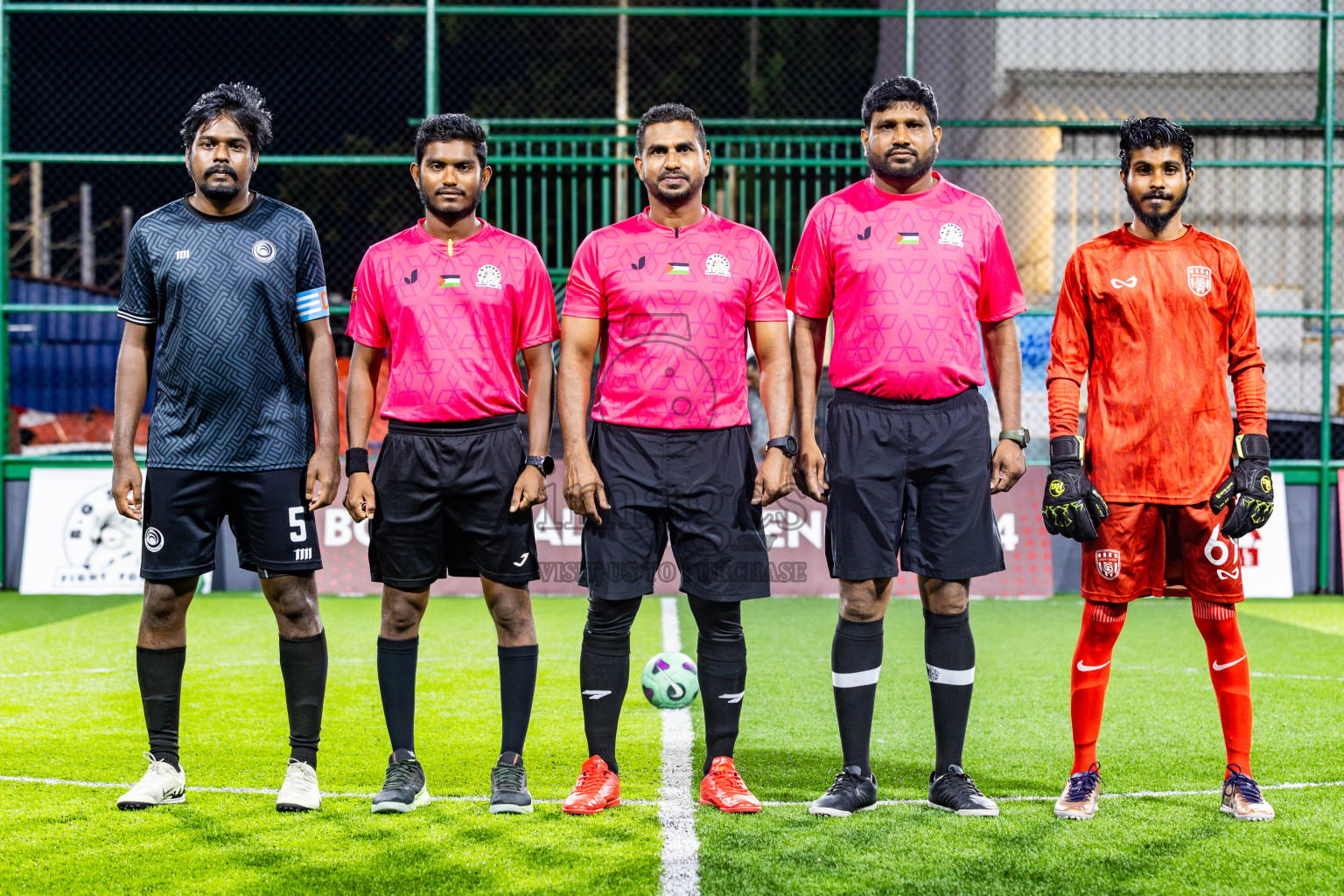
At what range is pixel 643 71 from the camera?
27875mm

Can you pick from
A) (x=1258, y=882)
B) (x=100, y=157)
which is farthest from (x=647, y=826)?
(x=100, y=157)

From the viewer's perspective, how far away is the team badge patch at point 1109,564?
4.13 m

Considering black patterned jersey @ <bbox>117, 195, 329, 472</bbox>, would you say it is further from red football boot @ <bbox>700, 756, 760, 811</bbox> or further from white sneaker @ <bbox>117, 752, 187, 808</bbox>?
red football boot @ <bbox>700, 756, 760, 811</bbox>

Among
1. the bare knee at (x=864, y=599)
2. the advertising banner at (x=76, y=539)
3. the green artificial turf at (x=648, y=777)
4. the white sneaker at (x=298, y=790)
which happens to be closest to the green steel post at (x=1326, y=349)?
the green artificial turf at (x=648, y=777)

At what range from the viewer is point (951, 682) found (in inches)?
166

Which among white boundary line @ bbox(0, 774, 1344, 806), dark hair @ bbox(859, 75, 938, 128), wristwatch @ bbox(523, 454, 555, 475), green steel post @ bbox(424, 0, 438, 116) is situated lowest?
white boundary line @ bbox(0, 774, 1344, 806)

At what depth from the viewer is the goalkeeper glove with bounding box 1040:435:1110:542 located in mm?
4059

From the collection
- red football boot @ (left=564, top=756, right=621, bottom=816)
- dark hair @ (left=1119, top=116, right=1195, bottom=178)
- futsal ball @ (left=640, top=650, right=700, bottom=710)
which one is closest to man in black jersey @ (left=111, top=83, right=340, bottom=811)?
red football boot @ (left=564, top=756, right=621, bottom=816)

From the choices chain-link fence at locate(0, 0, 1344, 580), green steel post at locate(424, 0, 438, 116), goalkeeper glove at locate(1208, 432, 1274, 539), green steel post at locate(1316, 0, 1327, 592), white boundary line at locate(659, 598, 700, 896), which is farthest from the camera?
chain-link fence at locate(0, 0, 1344, 580)

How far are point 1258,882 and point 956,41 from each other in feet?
57.3

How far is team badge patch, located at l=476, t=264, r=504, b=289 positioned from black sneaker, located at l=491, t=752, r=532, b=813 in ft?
5.03

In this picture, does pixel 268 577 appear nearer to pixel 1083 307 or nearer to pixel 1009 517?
pixel 1083 307

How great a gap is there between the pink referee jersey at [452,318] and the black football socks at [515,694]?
802mm

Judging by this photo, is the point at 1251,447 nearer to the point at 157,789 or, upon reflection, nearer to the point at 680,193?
the point at 680,193
